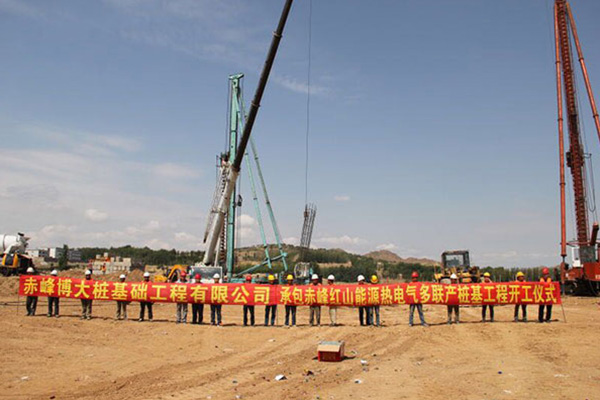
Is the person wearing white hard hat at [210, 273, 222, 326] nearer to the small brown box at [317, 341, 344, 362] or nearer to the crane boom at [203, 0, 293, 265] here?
the small brown box at [317, 341, 344, 362]

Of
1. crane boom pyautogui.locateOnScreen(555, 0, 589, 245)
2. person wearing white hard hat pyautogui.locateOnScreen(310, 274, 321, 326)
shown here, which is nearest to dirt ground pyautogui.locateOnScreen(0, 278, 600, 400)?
person wearing white hard hat pyautogui.locateOnScreen(310, 274, 321, 326)

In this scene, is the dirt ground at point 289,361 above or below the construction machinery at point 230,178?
below

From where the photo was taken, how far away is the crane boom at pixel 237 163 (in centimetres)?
2527

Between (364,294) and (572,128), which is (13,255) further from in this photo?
(572,128)

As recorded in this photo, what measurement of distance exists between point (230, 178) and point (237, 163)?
4.18ft

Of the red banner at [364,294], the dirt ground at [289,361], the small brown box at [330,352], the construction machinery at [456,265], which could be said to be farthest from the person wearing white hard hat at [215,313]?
the construction machinery at [456,265]

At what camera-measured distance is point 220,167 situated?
3544 centimetres

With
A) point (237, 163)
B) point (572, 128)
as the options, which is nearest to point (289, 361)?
point (237, 163)

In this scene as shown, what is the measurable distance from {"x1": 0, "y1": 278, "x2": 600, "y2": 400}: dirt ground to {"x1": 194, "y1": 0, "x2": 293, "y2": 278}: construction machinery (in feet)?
40.0

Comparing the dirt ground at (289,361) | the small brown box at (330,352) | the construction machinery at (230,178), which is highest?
the construction machinery at (230,178)

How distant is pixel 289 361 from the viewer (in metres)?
12.7

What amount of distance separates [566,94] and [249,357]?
37255 millimetres

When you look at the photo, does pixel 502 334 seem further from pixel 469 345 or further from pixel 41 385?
pixel 41 385

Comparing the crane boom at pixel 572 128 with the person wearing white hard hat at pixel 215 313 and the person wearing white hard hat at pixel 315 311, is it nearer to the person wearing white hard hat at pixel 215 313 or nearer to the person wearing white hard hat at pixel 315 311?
the person wearing white hard hat at pixel 315 311
